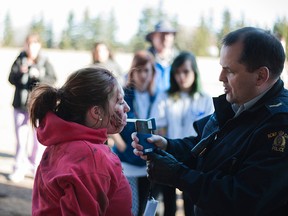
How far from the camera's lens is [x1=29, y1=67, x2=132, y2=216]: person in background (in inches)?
70.3

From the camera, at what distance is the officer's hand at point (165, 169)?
1.97m

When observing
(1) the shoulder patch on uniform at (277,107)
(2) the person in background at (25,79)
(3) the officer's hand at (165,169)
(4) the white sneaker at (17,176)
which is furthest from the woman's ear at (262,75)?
(4) the white sneaker at (17,176)

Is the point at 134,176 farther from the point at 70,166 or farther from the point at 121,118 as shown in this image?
the point at 70,166

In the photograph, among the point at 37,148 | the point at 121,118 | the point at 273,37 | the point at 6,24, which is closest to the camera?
the point at 273,37

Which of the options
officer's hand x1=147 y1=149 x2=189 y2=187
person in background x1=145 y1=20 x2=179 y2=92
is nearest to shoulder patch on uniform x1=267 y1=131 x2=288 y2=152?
officer's hand x1=147 y1=149 x2=189 y2=187

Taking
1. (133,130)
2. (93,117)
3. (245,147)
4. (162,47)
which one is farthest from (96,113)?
(162,47)

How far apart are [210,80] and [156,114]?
53.4 feet

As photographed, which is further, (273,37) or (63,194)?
(273,37)

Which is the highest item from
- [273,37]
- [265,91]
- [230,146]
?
[273,37]

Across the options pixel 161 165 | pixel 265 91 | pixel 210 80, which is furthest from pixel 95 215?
pixel 210 80

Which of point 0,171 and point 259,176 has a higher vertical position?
point 259,176

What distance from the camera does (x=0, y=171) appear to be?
263 inches

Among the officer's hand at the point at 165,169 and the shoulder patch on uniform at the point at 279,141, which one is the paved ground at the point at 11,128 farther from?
the shoulder patch on uniform at the point at 279,141

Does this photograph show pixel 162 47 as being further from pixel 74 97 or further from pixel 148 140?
pixel 74 97
